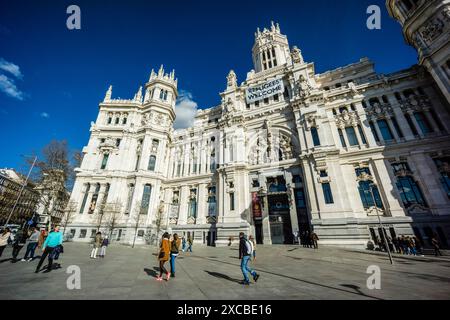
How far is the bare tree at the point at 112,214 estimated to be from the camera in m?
29.8

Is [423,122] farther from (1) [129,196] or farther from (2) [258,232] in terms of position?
(1) [129,196]

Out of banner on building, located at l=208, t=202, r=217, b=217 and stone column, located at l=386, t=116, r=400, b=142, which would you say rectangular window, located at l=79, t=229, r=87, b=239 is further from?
stone column, located at l=386, t=116, r=400, b=142

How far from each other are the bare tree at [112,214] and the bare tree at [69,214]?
4950mm

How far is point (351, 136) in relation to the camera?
2564 cm

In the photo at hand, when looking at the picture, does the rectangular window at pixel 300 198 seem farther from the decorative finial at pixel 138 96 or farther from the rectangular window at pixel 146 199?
the decorative finial at pixel 138 96

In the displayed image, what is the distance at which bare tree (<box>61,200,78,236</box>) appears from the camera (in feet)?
96.7

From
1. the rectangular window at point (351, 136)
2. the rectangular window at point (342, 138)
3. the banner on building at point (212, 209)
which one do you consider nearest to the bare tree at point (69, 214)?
the banner on building at point (212, 209)

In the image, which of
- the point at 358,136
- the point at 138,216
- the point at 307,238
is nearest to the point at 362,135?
the point at 358,136

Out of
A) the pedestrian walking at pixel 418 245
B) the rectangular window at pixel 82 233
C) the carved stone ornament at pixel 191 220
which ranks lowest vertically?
the pedestrian walking at pixel 418 245

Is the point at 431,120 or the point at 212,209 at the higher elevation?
the point at 431,120

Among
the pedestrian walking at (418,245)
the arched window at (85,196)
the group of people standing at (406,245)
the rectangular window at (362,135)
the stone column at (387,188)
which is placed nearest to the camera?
the group of people standing at (406,245)

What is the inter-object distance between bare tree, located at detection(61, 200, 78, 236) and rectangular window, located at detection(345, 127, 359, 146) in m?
44.3

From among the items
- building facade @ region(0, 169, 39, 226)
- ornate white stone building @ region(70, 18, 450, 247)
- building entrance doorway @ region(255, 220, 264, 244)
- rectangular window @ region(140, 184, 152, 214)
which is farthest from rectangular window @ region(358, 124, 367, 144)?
building facade @ region(0, 169, 39, 226)

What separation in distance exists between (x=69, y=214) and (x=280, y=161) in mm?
35429
